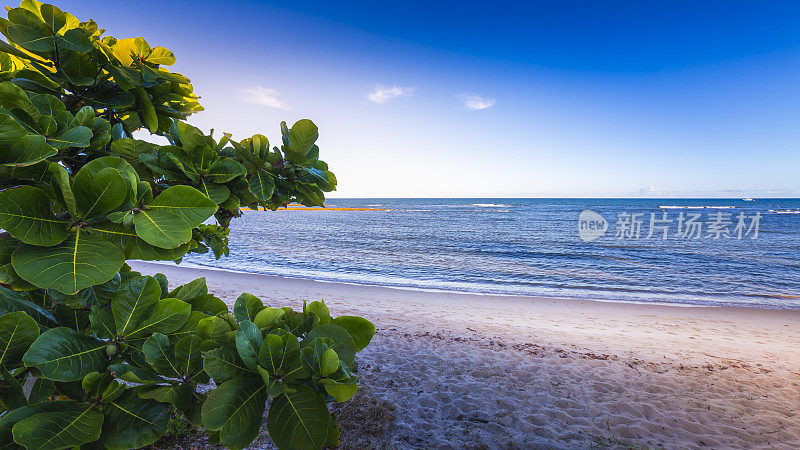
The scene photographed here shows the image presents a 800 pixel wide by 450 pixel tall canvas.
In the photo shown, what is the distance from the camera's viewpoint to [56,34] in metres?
0.91

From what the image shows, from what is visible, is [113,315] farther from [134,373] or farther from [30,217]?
[30,217]

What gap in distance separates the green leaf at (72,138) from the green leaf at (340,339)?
24.8 inches

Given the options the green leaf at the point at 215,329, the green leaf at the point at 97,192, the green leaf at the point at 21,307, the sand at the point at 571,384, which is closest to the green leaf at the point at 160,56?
the green leaf at the point at 97,192

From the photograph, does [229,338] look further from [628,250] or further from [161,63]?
[628,250]

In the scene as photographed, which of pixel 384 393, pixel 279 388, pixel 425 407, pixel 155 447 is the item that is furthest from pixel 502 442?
pixel 279 388

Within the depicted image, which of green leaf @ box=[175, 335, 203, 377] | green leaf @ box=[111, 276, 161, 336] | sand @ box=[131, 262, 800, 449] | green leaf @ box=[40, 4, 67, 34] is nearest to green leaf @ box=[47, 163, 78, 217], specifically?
green leaf @ box=[111, 276, 161, 336]

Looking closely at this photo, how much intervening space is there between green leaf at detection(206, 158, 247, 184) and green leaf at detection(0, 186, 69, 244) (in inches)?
13.6

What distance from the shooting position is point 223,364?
2.24 feet

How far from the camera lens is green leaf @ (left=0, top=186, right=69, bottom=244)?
557 mm

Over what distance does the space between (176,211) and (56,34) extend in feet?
2.37

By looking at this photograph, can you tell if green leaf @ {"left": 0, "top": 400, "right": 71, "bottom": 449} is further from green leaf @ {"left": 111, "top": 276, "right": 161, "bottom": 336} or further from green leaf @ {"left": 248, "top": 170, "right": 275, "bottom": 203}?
green leaf @ {"left": 248, "top": 170, "right": 275, "bottom": 203}

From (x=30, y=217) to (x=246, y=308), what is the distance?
0.43m

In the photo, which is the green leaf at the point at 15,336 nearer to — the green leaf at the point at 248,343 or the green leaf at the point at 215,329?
the green leaf at the point at 215,329

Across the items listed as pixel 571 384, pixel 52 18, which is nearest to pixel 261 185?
pixel 52 18
